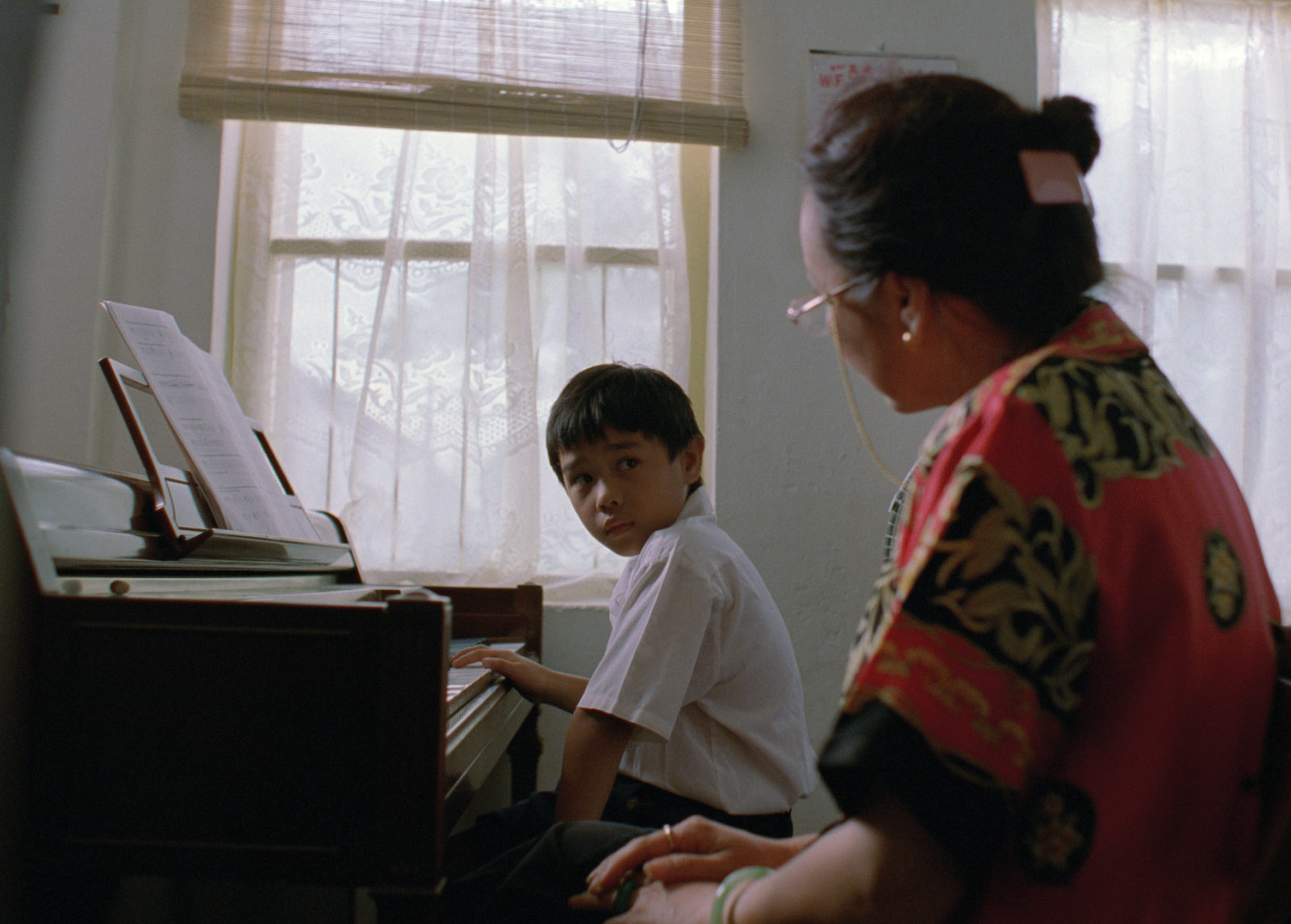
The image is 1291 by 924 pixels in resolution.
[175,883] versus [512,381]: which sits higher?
[512,381]

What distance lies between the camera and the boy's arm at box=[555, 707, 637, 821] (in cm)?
115

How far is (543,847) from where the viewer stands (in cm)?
88

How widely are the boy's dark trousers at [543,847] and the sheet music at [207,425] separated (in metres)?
0.54

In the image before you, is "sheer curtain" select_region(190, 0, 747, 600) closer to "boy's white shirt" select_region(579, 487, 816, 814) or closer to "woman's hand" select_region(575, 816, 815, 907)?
"boy's white shirt" select_region(579, 487, 816, 814)

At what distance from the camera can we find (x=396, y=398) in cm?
223

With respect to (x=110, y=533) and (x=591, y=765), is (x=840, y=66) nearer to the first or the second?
(x=591, y=765)

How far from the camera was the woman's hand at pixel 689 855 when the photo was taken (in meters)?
0.74

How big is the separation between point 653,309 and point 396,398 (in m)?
0.69

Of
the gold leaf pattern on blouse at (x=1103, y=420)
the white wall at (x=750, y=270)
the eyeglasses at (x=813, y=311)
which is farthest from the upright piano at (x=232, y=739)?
the white wall at (x=750, y=270)

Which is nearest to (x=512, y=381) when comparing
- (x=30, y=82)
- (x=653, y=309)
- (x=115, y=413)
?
(x=653, y=309)

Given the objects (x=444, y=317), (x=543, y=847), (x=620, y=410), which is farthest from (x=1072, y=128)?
(x=444, y=317)

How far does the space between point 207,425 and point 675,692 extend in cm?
78

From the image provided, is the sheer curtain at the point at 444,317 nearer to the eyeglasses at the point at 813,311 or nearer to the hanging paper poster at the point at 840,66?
the hanging paper poster at the point at 840,66

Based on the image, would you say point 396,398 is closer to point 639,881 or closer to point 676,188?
point 676,188
